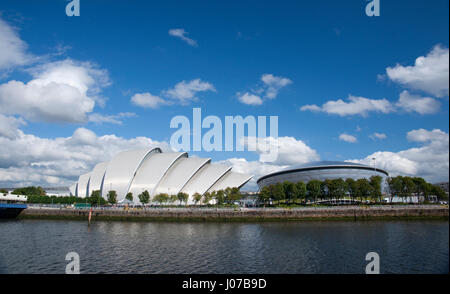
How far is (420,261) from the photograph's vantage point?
14641mm

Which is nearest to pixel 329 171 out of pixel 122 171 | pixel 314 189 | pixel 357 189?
pixel 357 189

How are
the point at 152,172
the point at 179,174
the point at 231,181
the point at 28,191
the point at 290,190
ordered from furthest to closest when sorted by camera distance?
the point at 28,191
the point at 231,181
the point at 179,174
the point at 152,172
the point at 290,190

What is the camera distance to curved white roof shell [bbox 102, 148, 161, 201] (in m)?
60.3

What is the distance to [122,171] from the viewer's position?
62625 mm

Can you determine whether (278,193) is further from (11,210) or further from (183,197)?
(11,210)

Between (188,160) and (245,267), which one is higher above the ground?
(188,160)

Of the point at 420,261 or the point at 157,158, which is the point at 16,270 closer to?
the point at 420,261

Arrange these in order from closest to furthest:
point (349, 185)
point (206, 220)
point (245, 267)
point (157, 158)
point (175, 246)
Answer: point (245, 267) → point (175, 246) → point (206, 220) → point (349, 185) → point (157, 158)

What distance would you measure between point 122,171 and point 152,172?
6341 millimetres

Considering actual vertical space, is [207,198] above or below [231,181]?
below

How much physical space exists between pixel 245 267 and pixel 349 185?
41.4m

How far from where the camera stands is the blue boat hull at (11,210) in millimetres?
47594
